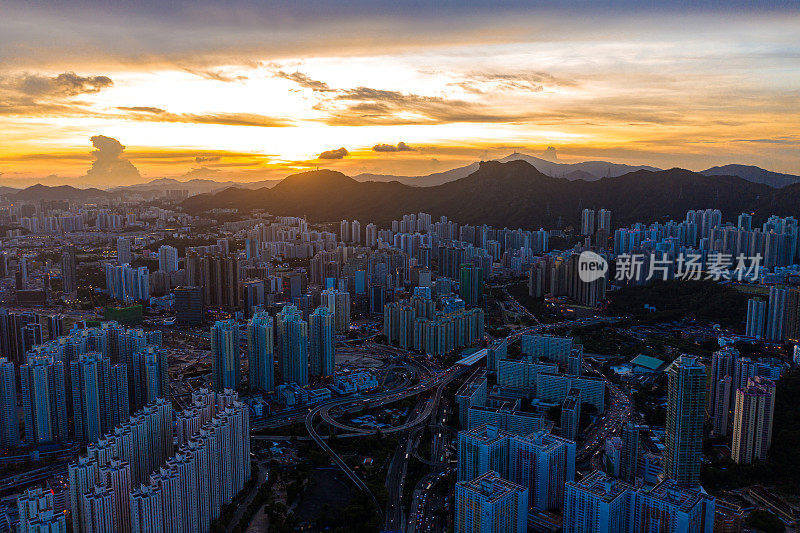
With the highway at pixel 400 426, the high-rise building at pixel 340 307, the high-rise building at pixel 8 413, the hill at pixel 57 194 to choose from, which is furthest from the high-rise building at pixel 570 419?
the hill at pixel 57 194

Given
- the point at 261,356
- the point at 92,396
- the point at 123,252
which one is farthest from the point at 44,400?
the point at 123,252

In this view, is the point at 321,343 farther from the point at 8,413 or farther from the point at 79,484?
the point at 79,484

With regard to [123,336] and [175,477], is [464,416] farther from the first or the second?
[123,336]

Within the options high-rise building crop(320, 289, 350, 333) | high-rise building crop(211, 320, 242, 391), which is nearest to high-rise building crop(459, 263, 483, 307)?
high-rise building crop(320, 289, 350, 333)

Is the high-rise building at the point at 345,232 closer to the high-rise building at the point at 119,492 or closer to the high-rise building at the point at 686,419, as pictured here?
the high-rise building at the point at 686,419

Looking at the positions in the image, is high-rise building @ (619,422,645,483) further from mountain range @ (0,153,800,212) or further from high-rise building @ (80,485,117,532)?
mountain range @ (0,153,800,212)

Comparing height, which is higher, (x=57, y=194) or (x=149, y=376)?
(x=57, y=194)
